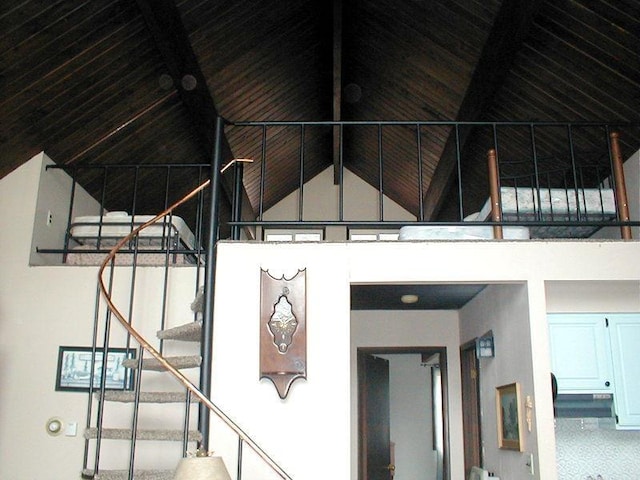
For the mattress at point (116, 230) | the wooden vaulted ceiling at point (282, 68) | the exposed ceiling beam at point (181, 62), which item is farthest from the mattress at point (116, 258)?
the exposed ceiling beam at point (181, 62)

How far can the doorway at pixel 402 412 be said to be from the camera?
6.91 metres

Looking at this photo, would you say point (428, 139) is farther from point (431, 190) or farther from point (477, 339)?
point (477, 339)

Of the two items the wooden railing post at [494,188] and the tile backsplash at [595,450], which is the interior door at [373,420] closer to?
the tile backsplash at [595,450]

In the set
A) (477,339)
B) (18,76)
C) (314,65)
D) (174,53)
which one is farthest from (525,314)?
(314,65)

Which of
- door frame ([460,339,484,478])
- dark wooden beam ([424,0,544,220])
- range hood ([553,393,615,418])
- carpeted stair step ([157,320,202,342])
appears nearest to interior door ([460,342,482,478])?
door frame ([460,339,484,478])

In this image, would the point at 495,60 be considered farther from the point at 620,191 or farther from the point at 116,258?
the point at 116,258

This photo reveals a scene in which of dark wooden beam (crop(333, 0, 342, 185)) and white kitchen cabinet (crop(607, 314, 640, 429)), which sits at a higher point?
dark wooden beam (crop(333, 0, 342, 185))

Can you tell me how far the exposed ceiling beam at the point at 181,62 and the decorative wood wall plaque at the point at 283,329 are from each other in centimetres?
125

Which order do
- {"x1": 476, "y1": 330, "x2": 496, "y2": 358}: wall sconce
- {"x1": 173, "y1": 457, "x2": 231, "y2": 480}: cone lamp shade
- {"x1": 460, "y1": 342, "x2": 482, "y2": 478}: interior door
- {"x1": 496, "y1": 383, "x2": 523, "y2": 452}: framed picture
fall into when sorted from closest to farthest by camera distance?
{"x1": 173, "y1": 457, "x2": 231, "y2": 480}: cone lamp shade
{"x1": 496, "y1": 383, "x2": 523, "y2": 452}: framed picture
{"x1": 476, "y1": 330, "x2": 496, "y2": 358}: wall sconce
{"x1": 460, "y1": 342, "x2": 482, "y2": 478}: interior door

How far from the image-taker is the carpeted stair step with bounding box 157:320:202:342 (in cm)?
405

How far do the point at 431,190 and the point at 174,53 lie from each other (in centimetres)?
406

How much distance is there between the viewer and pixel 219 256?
4148mm

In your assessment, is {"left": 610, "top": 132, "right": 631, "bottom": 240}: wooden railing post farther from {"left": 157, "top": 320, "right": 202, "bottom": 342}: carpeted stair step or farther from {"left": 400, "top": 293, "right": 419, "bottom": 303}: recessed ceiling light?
{"left": 157, "top": 320, "right": 202, "bottom": 342}: carpeted stair step

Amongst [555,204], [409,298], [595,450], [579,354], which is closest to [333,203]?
[409,298]
